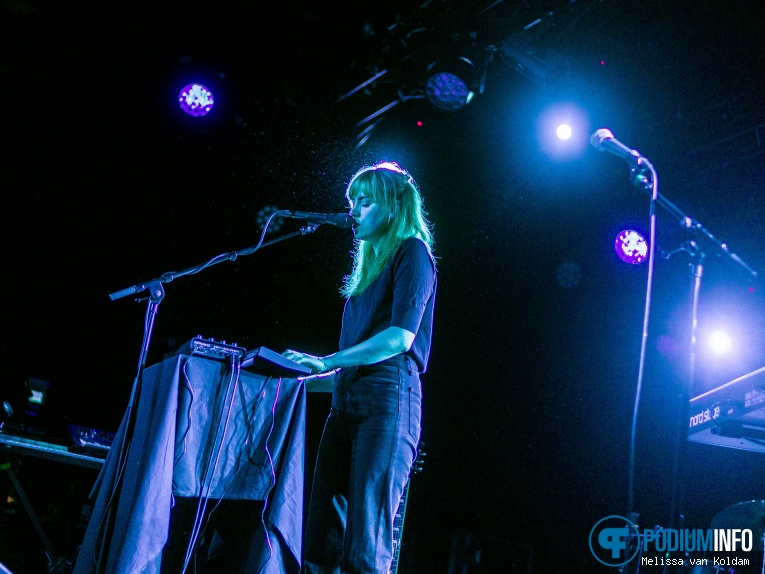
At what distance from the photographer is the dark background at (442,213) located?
557 centimetres

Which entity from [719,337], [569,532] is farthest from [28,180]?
[719,337]

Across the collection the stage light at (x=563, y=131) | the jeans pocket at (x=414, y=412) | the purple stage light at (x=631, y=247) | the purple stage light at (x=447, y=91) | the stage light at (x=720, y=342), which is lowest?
the jeans pocket at (x=414, y=412)

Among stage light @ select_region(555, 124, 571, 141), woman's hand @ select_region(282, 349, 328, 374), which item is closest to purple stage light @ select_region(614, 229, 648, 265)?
stage light @ select_region(555, 124, 571, 141)

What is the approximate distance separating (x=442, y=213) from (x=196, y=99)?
2996mm

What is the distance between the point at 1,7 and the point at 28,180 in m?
1.56

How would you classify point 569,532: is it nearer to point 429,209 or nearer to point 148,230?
point 429,209

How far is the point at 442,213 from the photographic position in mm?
7504

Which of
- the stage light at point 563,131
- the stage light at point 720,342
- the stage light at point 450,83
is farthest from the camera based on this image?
the stage light at point 720,342

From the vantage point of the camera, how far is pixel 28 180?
6.16 m

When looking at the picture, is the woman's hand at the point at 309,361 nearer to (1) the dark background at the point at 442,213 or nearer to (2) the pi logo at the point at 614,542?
(2) the pi logo at the point at 614,542

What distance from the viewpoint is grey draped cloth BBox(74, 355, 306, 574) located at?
2.07 meters

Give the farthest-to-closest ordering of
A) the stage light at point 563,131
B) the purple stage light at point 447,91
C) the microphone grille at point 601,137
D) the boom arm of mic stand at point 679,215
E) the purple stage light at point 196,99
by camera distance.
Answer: the stage light at point 563,131, the purple stage light at point 196,99, the purple stage light at point 447,91, the microphone grille at point 601,137, the boom arm of mic stand at point 679,215

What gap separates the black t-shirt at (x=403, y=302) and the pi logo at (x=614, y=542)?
1.23 meters

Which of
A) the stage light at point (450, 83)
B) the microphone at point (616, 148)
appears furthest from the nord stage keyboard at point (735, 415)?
the stage light at point (450, 83)
